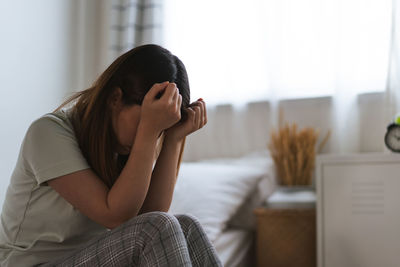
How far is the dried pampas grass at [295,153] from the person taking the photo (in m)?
2.13

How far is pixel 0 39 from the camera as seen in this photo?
2047 mm

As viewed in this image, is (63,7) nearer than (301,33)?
No

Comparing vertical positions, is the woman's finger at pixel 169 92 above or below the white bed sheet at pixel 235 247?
above

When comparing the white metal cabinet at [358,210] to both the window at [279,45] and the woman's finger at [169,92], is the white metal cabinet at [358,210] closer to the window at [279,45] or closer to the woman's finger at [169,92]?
the window at [279,45]

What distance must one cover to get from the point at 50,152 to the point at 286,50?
1558 mm

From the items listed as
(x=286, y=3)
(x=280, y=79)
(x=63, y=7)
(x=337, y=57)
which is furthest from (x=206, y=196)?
(x=63, y=7)

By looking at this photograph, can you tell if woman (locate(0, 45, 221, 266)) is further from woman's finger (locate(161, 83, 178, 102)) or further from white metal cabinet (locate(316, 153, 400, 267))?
white metal cabinet (locate(316, 153, 400, 267))

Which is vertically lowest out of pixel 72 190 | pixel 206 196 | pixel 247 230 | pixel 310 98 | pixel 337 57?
pixel 247 230

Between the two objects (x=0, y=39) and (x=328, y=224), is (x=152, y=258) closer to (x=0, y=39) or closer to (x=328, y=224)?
(x=328, y=224)

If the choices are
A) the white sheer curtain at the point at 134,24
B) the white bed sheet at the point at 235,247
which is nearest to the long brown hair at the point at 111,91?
the white bed sheet at the point at 235,247

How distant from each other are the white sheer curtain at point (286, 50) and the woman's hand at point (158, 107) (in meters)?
1.32

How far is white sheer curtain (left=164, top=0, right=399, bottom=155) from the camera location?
2111mm

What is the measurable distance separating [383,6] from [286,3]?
0.45 meters

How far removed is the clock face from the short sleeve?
1229 mm
